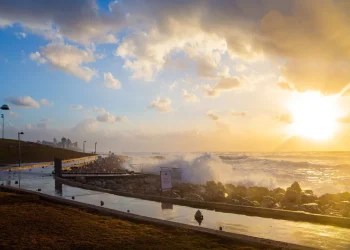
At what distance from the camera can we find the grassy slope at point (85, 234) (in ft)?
25.0

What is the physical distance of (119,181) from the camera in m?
29.8

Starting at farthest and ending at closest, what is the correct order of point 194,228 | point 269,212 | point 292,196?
point 292,196 → point 269,212 → point 194,228

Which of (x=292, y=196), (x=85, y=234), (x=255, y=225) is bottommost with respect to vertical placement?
(x=292, y=196)

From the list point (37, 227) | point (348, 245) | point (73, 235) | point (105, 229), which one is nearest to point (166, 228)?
point (105, 229)

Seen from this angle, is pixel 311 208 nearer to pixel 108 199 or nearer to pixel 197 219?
pixel 197 219

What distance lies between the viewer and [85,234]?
8.59 meters

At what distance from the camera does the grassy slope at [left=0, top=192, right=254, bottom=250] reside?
7633mm

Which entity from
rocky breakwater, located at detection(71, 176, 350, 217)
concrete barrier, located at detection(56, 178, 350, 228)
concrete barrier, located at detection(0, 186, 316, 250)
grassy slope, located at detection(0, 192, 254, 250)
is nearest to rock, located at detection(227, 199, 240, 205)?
rocky breakwater, located at detection(71, 176, 350, 217)

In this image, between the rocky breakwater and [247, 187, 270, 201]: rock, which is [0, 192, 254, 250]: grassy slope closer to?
the rocky breakwater

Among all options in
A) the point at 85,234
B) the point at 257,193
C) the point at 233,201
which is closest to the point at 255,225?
the point at 85,234

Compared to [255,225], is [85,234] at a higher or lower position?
higher

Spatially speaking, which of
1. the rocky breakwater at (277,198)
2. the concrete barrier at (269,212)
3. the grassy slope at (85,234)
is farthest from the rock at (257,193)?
the grassy slope at (85,234)

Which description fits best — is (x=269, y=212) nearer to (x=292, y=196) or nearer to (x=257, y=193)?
(x=292, y=196)

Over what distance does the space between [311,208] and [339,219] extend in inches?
Result: 173
